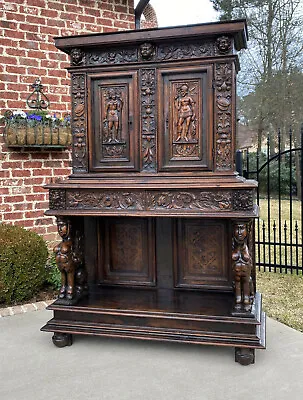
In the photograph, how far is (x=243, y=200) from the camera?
2730mm

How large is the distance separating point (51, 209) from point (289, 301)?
103 inches

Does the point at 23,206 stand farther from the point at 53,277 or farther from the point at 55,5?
the point at 55,5

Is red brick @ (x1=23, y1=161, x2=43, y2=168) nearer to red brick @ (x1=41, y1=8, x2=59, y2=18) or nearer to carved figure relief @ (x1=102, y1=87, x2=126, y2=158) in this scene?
red brick @ (x1=41, y1=8, x2=59, y2=18)

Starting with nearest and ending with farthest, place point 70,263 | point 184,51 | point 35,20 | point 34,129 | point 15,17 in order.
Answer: point 184,51 → point 70,263 → point 34,129 → point 15,17 → point 35,20

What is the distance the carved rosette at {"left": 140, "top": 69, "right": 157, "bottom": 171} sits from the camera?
3.00 metres

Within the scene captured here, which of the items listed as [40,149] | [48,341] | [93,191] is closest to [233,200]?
[93,191]

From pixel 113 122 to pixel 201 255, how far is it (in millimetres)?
1242

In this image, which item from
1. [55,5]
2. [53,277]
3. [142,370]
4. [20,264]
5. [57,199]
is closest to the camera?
[142,370]

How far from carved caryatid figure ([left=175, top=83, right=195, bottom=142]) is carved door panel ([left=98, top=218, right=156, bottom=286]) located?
0.83m

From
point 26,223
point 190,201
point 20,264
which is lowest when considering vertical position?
point 20,264

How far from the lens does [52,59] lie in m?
5.00

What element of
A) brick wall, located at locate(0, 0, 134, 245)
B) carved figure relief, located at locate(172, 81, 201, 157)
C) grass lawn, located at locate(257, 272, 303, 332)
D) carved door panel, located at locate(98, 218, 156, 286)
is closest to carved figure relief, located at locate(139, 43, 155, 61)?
carved figure relief, located at locate(172, 81, 201, 157)

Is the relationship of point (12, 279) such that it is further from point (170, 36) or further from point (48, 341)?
point (170, 36)

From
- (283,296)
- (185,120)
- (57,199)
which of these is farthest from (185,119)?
(283,296)
